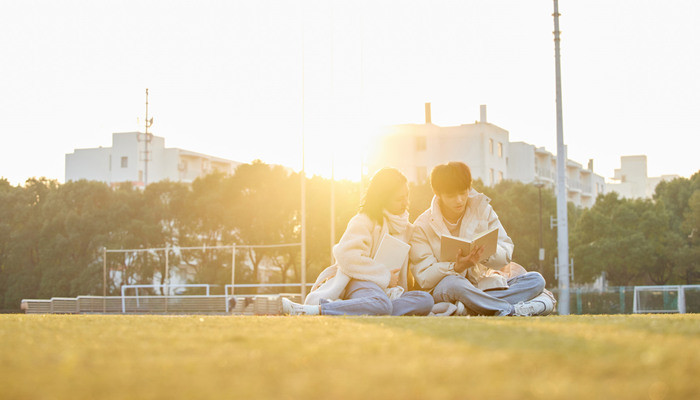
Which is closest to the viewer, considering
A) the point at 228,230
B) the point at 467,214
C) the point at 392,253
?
the point at 392,253

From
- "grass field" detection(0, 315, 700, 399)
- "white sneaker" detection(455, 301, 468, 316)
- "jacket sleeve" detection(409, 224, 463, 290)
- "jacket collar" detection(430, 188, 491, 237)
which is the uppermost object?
"jacket collar" detection(430, 188, 491, 237)

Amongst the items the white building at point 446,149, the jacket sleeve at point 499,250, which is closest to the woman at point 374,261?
the jacket sleeve at point 499,250

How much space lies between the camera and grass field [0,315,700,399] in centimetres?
168

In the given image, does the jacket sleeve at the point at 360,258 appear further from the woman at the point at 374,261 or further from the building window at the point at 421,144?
the building window at the point at 421,144

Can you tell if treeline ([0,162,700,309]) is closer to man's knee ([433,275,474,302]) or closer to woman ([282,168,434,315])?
woman ([282,168,434,315])

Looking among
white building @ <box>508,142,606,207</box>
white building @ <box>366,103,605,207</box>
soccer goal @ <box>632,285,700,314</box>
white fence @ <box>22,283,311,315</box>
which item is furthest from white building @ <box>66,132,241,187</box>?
soccer goal @ <box>632,285,700,314</box>

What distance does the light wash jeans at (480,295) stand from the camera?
19.4 ft

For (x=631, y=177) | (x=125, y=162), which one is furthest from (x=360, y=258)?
(x=631, y=177)

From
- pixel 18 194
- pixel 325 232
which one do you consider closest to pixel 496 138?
pixel 325 232

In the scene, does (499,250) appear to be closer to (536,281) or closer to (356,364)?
(536,281)

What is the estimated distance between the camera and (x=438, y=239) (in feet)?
20.6

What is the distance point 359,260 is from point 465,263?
0.76 metres

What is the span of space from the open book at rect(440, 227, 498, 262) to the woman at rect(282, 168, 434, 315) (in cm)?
33

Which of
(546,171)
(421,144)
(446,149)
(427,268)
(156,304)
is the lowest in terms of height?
(156,304)
